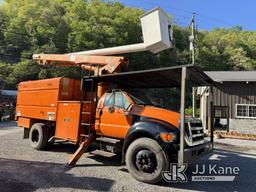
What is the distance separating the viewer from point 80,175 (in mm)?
6996

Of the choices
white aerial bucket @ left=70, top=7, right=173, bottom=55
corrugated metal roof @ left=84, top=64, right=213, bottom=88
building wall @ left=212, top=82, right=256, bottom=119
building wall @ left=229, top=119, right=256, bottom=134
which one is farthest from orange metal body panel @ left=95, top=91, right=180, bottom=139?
building wall @ left=229, top=119, right=256, bottom=134

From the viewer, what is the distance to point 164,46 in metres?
7.78

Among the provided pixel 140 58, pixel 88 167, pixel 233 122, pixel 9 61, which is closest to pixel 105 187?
pixel 88 167

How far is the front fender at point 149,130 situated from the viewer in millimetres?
6556

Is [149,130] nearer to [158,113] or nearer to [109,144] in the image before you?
[158,113]

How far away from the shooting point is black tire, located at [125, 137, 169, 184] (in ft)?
21.0

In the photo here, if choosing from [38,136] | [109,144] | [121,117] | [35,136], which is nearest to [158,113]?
[121,117]

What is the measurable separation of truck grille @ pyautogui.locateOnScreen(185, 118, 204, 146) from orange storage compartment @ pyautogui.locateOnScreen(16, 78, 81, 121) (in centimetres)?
458

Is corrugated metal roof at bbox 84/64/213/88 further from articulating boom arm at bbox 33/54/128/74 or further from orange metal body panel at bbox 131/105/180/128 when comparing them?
orange metal body panel at bbox 131/105/180/128

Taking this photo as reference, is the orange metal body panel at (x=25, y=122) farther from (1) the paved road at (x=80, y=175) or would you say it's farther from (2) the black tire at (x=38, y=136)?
(1) the paved road at (x=80, y=175)

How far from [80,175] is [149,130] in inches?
81.1

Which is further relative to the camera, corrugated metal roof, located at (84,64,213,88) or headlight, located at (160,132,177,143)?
corrugated metal roof, located at (84,64,213,88)

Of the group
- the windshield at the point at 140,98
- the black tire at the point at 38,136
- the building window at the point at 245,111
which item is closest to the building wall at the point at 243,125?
the building window at the point at 245,111

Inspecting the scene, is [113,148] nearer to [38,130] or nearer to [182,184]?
[182,184]
